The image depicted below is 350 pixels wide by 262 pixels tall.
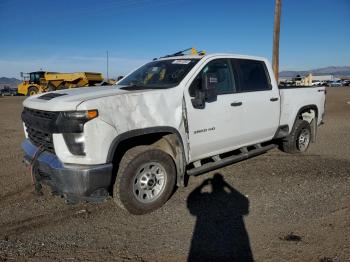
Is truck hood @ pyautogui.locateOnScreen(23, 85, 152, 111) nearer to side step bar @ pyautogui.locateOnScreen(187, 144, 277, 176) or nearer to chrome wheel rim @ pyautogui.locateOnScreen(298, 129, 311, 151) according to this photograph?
side step bar @ pyautogui.locateOnScreen(187, 144, 277, 176)

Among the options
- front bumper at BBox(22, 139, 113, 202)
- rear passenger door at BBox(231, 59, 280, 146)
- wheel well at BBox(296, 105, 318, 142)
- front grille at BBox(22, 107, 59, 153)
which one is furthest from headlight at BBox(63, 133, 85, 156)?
wheel well at BBox(296, 105, 318, 142)

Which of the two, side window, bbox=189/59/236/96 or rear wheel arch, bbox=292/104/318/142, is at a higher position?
side window, bbox=189/59/236/96

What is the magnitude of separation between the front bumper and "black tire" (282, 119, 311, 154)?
14.8ft

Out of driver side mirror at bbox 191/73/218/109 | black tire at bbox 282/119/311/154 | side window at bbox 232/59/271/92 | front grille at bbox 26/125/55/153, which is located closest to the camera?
front grille at bbox 26/125/55/153

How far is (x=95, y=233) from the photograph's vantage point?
4090 mm

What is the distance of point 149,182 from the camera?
4.57m

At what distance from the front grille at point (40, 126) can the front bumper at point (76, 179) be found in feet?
0.57

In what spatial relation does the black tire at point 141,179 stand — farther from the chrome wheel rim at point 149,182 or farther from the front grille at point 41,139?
the front grille at point 41,139

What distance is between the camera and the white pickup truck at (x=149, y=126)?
3926 millimetres

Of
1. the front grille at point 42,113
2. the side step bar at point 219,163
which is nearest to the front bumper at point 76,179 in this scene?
the front grille at point 42,113

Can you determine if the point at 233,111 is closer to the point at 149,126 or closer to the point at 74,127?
the point at 149,126

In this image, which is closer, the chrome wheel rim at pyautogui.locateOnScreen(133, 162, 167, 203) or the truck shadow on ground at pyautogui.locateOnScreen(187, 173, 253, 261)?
the truck shadow on ground at pyautogui.locateOnScreen(187, 173, 253, 261)

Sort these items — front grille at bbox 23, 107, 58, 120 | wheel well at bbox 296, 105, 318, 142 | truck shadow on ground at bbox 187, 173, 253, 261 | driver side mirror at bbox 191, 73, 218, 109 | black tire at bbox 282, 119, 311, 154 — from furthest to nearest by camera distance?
wheel well at bbox 296, 105, 318, 142
black tire at bbox 282, 119, 311, 154
driver side mirror at bbox 191, 73, 218, 109
front grille at bbox 23, 107, 58, 120
truck shadow on ground at bbox 187, 173, 253, 261

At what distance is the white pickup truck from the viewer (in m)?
3.93
